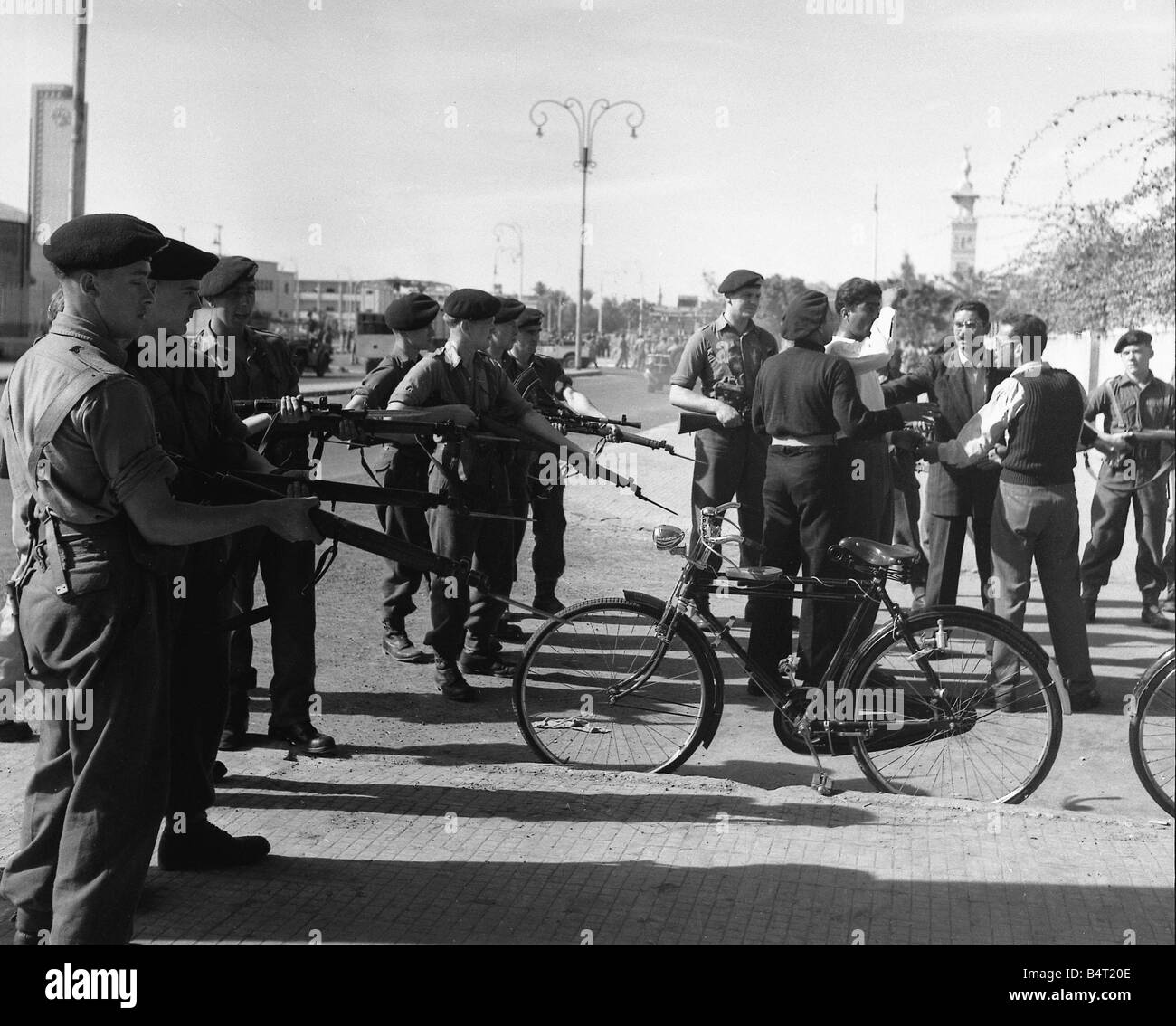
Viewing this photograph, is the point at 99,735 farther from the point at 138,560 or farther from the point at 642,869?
the point at 642,869

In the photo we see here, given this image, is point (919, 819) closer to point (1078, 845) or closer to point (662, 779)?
point (1078, 845)

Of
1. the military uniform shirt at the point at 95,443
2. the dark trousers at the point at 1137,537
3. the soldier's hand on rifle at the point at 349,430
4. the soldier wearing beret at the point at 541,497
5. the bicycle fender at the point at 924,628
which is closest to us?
the military uniform shirt at the point at 95,443

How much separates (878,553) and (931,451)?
184 cm

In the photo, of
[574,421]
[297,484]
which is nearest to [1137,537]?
[574,421]

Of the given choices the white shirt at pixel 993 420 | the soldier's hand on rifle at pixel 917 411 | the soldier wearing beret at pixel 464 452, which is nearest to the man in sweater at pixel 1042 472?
the white shirt at pixel 993 420

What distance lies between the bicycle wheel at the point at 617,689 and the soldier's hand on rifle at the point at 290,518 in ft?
5.23

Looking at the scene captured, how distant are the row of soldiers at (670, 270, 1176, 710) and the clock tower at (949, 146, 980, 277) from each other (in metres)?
7.90

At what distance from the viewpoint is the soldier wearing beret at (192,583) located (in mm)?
3715

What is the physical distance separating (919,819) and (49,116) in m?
18.3

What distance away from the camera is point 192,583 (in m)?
3.79

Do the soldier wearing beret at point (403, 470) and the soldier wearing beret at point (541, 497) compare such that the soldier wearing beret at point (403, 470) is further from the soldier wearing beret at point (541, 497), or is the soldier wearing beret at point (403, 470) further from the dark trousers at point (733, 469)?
the dark trousers at point (733, 469)

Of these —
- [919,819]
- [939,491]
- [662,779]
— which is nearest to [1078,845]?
[919,819]
